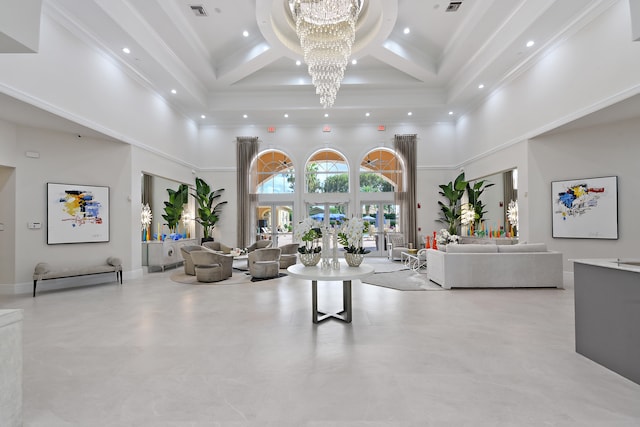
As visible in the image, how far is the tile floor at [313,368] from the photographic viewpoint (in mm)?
2164

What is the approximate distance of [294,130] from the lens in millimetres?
11938

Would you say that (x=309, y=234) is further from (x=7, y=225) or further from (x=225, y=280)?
(x=7, y=225)

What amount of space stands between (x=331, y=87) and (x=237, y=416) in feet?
21.8

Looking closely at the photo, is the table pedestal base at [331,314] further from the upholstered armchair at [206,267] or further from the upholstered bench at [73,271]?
the upholstered bench at [73,271]

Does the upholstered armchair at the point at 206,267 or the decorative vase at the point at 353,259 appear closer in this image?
the decorative vase at the point at 353,259

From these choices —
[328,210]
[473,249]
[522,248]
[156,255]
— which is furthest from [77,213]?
[522,248]

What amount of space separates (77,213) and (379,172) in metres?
9.69

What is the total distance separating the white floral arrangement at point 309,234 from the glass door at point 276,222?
774 cm

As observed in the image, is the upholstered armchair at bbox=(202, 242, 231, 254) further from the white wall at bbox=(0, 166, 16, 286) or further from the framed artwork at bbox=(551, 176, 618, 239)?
the framed artwork at bbox=(551, 176, 618, 239)

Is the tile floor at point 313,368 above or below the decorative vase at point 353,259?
below

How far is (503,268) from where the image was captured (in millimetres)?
6156

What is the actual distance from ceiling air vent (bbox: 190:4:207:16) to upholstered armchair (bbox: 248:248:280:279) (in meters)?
5.91

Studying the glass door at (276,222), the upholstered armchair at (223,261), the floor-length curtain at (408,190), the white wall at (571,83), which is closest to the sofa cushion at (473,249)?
the white wall at (571,83)

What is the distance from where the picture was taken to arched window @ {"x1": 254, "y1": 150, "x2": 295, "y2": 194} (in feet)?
39.5
